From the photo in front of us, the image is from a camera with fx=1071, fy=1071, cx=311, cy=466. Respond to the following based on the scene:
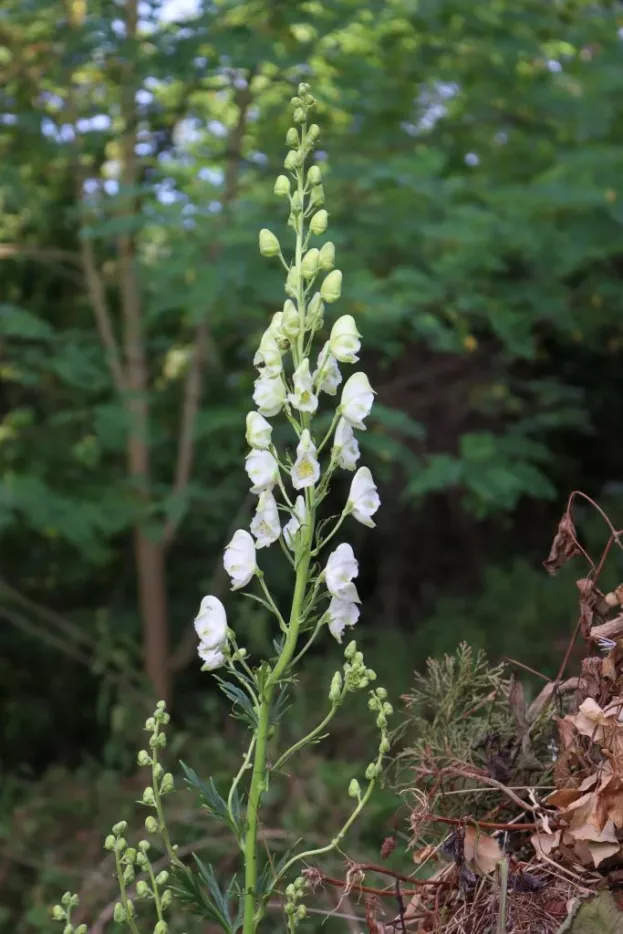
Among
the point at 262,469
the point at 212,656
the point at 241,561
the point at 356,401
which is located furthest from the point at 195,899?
the point at 356,401

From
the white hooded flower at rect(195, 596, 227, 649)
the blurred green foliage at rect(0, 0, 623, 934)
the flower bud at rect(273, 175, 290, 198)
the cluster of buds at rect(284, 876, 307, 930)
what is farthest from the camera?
the blurred green foliage at rect(0, 0, 623, 934)

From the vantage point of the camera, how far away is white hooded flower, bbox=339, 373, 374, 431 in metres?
1.23

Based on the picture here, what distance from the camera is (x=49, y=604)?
6434 millimetres

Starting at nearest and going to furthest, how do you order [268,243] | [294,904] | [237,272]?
[294,904] < [268,243] < [237,272]

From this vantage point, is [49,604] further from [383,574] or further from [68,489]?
[383,574]

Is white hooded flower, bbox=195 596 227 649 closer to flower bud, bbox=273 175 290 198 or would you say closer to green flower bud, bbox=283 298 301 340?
green flower bud, bbox=283 298 301 340

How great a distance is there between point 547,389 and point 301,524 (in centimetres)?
508

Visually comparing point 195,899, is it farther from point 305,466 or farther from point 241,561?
point 305,466

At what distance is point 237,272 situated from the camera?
156 inches

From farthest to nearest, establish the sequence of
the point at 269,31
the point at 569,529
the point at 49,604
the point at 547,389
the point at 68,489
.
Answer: the point at 49,604, the point at 547,389, the point at 68,489, the point at 269,31, the point at 569,529

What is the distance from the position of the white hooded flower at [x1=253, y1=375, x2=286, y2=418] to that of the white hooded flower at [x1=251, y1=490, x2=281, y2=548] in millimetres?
101

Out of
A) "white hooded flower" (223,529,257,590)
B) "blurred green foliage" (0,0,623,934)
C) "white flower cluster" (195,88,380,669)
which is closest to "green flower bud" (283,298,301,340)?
"white flower cluster" (195,88,380,669)

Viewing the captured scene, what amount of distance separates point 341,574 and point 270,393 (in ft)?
0.71

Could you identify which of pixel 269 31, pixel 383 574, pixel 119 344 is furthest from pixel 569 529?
pixel 383 574
